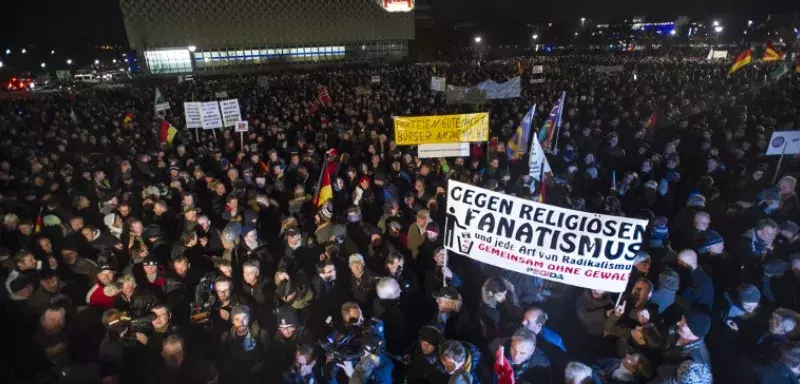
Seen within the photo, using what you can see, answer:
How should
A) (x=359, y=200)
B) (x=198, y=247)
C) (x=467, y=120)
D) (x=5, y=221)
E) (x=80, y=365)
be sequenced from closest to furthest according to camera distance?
(x=80, y=365) < (x=198, y=247) < (x=5, y=221) < (x=359, y=200) < (x=467, y=120)

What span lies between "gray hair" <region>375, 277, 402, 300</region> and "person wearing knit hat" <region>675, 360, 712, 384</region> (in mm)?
2227

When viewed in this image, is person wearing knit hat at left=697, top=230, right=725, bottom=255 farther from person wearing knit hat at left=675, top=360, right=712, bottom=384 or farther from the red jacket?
the red jacket

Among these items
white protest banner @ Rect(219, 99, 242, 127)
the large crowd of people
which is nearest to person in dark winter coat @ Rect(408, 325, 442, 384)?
the large crowd of people

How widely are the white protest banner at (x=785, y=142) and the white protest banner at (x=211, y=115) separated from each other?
42.8 feet

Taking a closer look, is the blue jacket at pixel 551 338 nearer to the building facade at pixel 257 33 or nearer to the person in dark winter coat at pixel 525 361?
the person in dark winter coat at pixel 525 361

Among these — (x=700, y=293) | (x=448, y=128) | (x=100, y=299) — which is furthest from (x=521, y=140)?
(x=100, y=299)

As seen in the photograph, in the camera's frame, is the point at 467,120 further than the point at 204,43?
No

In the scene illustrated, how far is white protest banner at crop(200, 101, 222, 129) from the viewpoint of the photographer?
516 inches

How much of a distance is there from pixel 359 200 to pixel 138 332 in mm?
4299

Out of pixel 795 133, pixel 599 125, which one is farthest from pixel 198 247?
pixel 599 125

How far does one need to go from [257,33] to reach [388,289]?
186 ft

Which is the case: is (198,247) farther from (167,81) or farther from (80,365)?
(167,81)

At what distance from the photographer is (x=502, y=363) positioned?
3418 mm

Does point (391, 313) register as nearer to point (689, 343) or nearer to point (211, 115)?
point (689, 343)
